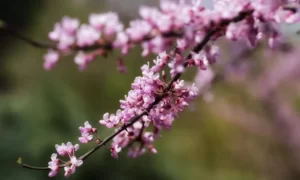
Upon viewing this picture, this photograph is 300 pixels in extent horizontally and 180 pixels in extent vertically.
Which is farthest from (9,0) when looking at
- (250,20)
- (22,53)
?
(250,20)

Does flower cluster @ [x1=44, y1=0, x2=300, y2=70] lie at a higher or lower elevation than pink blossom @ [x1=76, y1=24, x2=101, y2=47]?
lower

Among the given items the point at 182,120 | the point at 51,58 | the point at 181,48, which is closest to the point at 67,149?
the point at 181,48

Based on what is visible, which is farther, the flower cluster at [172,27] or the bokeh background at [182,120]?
the bokeh background at [182,120]

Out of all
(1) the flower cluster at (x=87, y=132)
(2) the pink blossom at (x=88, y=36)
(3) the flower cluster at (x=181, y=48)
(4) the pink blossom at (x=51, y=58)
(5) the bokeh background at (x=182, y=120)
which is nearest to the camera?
(3) the flower cluster at (x=181, y=48)

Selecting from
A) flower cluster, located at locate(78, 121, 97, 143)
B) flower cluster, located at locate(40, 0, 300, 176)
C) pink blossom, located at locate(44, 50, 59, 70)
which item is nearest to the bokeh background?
pink blossom, located at locate(44, 50, 59, 70)

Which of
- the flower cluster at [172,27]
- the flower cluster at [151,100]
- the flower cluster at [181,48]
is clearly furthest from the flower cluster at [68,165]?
the flower cluster at [172,27]

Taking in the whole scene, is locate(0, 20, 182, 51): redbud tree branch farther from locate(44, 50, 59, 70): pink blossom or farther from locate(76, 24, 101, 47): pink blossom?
locate(44, 50, 59, 70): pink blossom

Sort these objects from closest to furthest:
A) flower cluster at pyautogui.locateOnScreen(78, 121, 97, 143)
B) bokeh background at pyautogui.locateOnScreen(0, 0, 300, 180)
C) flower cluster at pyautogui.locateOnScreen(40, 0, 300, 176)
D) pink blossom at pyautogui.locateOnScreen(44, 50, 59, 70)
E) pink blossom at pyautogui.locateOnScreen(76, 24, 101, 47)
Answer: flower cluster at pyautogui.locateOnScreen(40, 0, 300, 176) → flower cluster at pyautogui.locateOnScreen(78, 121, 97, 143) → pink blossom at pyautogui.locateOnScreen(76, 24, 101, 47) → pink blossom at pyautogui.locateOnScreen(44, 50, 59, 70) → bokeh background at pyautogui.locateOnScreen(0, 0, 300, 180)

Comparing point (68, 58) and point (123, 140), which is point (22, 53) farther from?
point (123, 140)

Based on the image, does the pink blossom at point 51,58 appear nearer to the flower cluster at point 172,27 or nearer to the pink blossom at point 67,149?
the flower cluster at point 172,27
